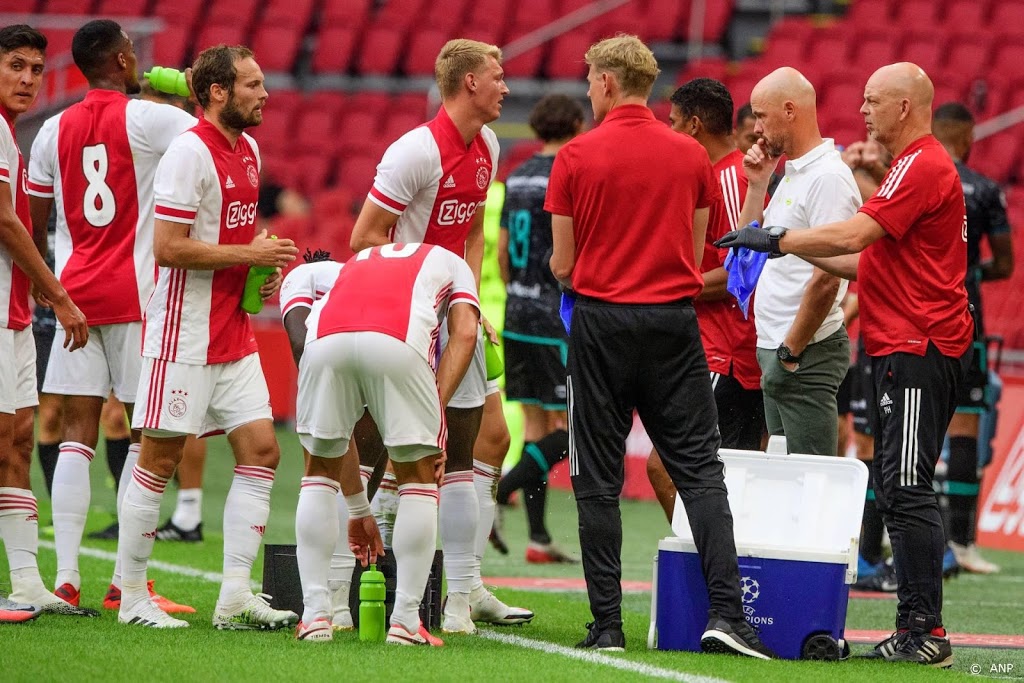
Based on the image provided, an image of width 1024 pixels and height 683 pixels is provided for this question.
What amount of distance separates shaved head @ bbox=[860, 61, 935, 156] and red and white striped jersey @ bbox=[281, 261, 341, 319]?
211 centimetres

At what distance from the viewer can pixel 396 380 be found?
198 inches

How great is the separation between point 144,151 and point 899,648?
3.61m

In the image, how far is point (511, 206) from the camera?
862cm

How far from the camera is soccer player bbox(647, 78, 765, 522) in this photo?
263 inches

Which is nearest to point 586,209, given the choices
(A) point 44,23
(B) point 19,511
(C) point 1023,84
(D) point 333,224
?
(B) point 19,511

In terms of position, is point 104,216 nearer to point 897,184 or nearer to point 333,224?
point 897,184

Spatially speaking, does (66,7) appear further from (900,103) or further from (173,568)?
(900,103)

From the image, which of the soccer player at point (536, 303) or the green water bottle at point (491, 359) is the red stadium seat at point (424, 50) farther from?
the green water bottle at point (491, 359)

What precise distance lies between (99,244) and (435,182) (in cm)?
150

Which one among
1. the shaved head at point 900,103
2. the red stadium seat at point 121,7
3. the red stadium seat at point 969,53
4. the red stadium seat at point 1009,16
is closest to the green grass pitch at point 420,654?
the shaved head at point 900,103

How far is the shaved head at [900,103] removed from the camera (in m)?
5.53

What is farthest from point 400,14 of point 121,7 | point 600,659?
point 600,659

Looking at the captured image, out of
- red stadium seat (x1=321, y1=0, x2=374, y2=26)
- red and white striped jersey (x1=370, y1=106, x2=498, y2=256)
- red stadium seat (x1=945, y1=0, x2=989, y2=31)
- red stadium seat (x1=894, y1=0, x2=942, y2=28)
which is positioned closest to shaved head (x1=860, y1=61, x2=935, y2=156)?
red and white striped jersey (x1=370, y1=106, x2=498, y2=256)

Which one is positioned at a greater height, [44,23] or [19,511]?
[44,23]
